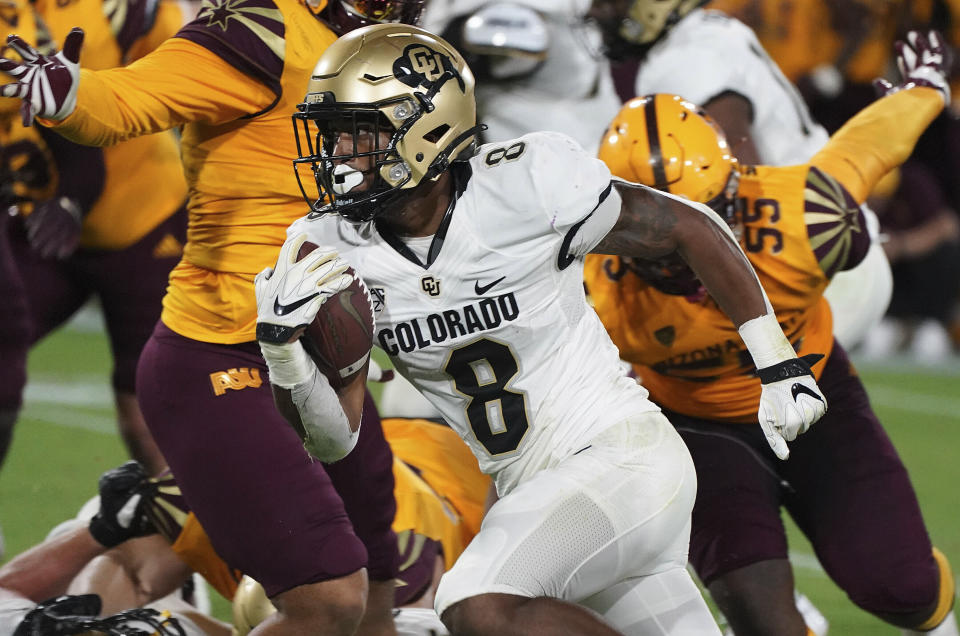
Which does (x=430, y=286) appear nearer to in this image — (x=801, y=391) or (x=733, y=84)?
(x=801, y=391)

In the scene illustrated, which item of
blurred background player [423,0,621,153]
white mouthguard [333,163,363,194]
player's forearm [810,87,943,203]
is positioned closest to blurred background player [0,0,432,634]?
white mouthguard [333,163,363,194]

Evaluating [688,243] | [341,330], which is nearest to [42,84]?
[341,330]

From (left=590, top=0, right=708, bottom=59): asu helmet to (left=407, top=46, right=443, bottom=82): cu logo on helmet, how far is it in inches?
92.8

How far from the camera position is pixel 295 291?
267 cm

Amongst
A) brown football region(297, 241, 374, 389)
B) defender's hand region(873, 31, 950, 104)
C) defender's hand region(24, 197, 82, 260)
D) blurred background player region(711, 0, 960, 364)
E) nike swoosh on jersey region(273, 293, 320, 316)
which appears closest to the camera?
nike swoosh on jersey region(273, 293, 320, 316)

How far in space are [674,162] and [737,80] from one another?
1.44 meters

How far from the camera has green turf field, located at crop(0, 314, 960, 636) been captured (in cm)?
529

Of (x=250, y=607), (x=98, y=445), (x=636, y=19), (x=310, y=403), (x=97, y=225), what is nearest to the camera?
(x=310, y=403)

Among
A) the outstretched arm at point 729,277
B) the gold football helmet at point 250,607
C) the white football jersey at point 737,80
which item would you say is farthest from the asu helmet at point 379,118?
the white football jersey at point 737,80

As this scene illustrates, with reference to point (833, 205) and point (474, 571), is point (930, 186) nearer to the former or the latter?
point (833, 205)

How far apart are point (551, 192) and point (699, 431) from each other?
125 centimetres

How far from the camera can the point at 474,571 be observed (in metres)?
2.78

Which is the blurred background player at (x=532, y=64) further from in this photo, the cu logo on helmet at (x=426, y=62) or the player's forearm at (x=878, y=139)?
the cu logo on helmet at (x=426, y=62)

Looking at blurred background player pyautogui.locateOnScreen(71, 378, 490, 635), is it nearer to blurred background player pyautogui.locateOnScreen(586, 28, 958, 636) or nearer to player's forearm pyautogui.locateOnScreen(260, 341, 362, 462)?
player's forearm pyautogui.locateOnScreen(260, 341, 362, 462)
